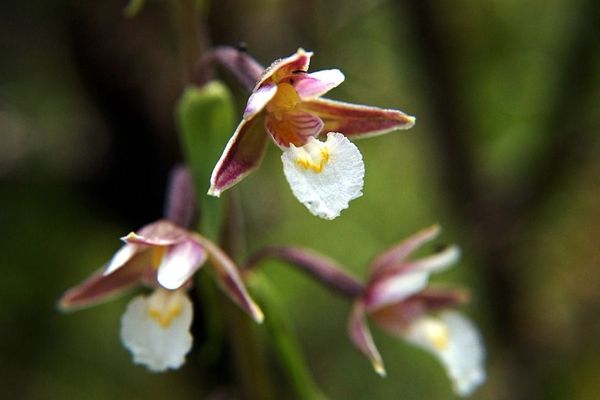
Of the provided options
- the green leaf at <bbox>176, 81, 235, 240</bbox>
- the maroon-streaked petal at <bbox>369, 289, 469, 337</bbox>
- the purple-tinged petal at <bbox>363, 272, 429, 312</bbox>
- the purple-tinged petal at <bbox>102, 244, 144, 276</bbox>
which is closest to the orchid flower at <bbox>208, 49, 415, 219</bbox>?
the green leaf at <bbox>176, 81, 235, 240</bbox>

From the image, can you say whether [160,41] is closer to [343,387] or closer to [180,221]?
[343,387]

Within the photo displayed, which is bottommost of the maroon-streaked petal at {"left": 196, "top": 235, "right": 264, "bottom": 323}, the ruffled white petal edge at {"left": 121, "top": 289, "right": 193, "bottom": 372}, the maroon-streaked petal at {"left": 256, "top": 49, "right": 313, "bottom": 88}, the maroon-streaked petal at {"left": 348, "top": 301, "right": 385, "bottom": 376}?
the maroon-streaked petal at {"left": 348, "top": 301, "right": 385, "bottom": 376}

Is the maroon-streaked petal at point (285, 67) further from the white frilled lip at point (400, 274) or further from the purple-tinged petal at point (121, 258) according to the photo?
the white frilled lip at point (400, 274)

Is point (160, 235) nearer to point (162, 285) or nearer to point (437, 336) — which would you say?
A: point (162, 285)

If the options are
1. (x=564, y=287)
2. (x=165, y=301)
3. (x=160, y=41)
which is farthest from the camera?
(x=160, y=41)

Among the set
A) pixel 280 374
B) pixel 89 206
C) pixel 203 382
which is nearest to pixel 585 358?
pixel 280 374

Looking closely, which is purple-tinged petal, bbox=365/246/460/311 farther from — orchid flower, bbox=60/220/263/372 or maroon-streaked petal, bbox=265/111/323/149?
maroon-streaked petal, bbox=265/111/323/149
